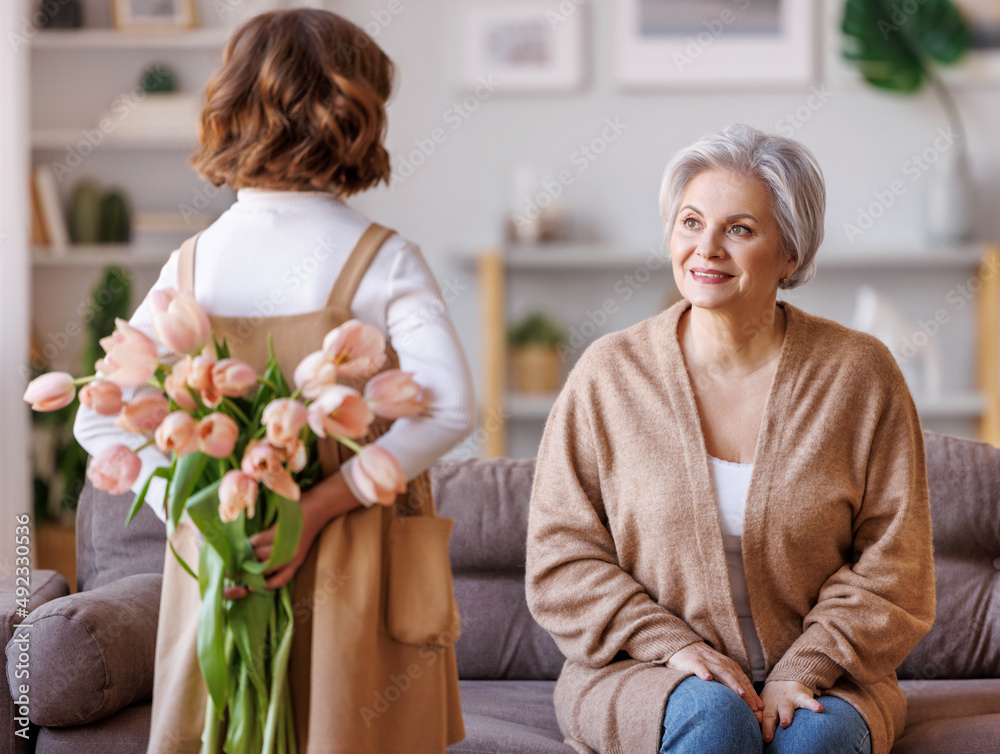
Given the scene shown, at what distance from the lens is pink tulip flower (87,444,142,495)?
1010 millimetres

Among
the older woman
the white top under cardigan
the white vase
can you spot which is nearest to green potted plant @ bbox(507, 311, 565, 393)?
the white vase

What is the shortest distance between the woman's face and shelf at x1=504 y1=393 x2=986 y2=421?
208 cm

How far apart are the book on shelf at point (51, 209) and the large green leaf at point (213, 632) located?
111 inches

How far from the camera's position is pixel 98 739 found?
1587mm

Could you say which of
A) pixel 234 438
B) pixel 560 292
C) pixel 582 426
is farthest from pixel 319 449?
pixel 560 292

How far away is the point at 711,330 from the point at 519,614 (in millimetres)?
715

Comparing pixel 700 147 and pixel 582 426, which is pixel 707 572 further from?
pixel 700 147

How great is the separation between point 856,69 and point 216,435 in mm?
3441

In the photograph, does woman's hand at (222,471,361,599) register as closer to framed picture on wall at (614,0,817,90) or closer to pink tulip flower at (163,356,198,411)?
pink tulip flower at (163,356,198,411)

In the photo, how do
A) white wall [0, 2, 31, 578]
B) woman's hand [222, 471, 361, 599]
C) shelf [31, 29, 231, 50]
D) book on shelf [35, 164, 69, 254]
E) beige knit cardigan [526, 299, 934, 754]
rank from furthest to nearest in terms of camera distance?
1. shelf [31, 29, 231, 50]
2. book on shelf [35, 164, 69, 254]
3. white wall [0, 2, 31, 578]
4. beige knit cardigan [526, 299, 934, 754]
5. woman's hand [222, 471, 361, 599]

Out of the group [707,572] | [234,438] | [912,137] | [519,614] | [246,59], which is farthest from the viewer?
[912,137]

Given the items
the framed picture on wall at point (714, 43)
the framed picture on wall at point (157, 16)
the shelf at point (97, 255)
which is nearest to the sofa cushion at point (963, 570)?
the framed picture on wall at point (714, 43)

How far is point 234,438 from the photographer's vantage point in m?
0.98

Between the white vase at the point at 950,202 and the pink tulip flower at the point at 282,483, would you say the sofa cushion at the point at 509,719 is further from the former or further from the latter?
the white vase at the point at 950,202
